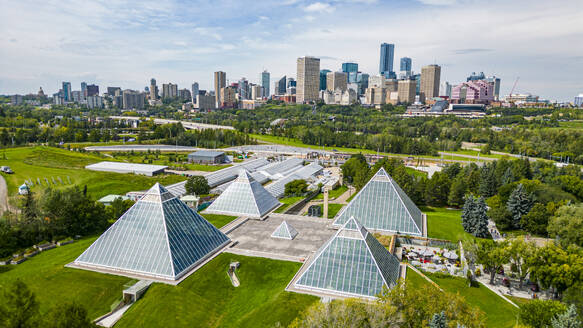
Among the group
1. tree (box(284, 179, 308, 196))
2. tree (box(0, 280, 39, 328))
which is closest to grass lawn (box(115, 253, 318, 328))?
tree (box(0, 280, 39, 328))

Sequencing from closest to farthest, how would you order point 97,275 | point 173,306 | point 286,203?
1. point 173,306
2. point 97,275
3. point 286,203

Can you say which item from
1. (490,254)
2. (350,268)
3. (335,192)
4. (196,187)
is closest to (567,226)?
(490,254)

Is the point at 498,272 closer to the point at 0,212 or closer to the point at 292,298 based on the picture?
the point at 292,298

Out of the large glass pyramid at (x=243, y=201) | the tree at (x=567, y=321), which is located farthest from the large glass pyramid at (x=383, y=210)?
the tree at (x=567, y=321)

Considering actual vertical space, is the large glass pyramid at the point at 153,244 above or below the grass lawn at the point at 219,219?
above

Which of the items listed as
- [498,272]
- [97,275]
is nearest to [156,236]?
[97,275]

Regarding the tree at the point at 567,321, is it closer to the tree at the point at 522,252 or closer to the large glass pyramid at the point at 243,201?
the tree at the point at 522,252

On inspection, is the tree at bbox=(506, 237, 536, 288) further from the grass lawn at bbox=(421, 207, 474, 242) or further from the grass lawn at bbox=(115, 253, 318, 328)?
the grass lawn at bbox=(115, 253, 318, 328)
